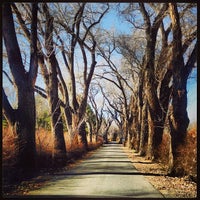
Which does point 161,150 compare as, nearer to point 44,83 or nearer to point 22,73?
point 44,83

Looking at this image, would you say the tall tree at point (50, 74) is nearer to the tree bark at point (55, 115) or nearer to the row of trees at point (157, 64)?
the tree bark at point (55, 115)

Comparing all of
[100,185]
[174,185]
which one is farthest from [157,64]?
[100,185]

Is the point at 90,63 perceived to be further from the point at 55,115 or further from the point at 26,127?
the point at 26,127

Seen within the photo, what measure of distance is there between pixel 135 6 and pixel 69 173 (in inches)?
167

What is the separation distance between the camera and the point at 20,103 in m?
6.16

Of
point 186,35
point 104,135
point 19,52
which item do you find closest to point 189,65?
point 186,35

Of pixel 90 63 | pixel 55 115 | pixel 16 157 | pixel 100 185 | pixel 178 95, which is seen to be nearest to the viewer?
pixel 100 185

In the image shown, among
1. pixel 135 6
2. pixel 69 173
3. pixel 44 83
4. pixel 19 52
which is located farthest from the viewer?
pixel 135 6

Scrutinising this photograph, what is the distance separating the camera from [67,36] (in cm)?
852

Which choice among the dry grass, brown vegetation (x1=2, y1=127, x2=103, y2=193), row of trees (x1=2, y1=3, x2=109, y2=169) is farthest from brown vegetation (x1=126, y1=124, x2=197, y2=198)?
row of trees (x1=2, y1=3, x2=109, y2=169)

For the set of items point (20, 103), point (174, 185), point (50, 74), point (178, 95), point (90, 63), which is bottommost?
point (174, 185)

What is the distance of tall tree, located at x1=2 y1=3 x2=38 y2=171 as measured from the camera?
5973 millimetres

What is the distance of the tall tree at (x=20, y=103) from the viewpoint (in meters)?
5.97

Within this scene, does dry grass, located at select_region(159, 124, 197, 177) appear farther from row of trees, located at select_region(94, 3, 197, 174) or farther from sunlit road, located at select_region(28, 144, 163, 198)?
sunlit road, located at select_region(28, 144, 163, 198)
